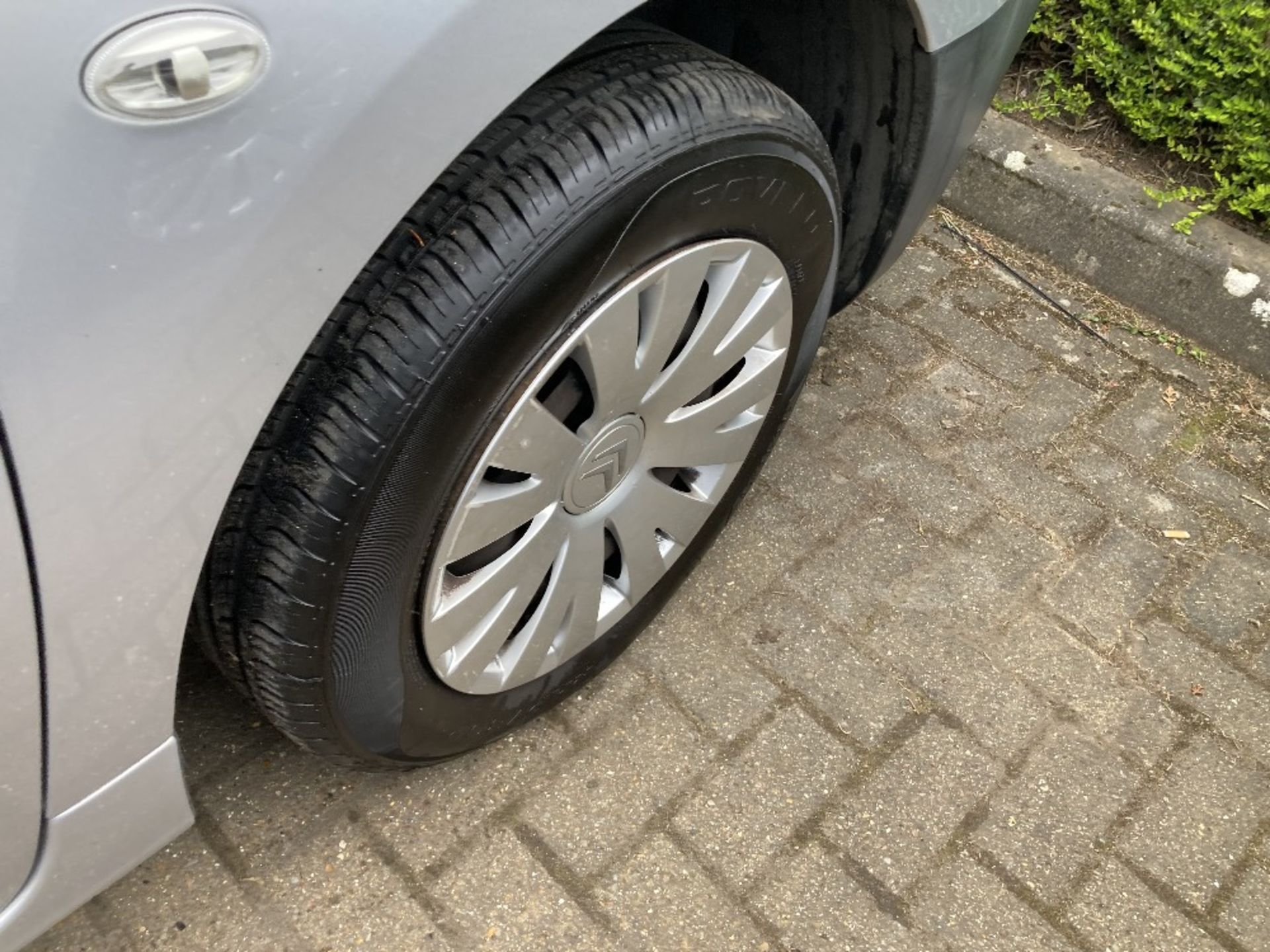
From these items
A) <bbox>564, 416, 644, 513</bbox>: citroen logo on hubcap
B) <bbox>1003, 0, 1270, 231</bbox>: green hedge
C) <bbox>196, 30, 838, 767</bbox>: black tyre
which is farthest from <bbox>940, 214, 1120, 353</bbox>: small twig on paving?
<bbox>564, 416, 644, 513</bbox>: citroen logo on hubcap

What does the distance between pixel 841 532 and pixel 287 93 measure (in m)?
1.50

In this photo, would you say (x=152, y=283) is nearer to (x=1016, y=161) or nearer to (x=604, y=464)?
(x=604, y=464)

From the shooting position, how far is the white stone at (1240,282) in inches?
99.1

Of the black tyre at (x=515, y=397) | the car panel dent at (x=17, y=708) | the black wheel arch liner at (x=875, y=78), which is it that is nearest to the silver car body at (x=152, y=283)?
the car panel dent at (x=17, y=708)

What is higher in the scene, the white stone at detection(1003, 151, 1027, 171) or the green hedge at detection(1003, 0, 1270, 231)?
the green hedge at detection(1003, 0, 1270, 231)

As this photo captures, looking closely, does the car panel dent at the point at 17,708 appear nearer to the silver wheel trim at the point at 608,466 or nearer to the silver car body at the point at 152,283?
the silver car body at the point at 152,283

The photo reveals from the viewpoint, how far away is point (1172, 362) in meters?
2.58

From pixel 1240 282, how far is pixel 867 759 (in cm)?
161

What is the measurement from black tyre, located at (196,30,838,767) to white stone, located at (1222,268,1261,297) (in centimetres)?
145

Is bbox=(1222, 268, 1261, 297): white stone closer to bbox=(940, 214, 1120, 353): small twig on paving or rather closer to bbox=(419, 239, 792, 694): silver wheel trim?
bbox=(940, 214, 1120, 353): small twig on paving

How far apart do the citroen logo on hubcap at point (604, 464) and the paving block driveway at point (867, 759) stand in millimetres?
486

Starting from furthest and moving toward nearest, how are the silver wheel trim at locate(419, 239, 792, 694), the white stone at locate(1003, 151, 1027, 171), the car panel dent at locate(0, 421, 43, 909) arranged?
the white stone at locate(1003, 151, 1027, 171) < the silver wheel trim at locate(419, 239, 792, 694) < the car panel dent at locate(0, 421, 43, 909)

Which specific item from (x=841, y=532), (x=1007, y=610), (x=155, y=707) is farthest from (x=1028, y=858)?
(x=155, y=707)

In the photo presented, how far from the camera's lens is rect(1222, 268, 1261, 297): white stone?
252cm
